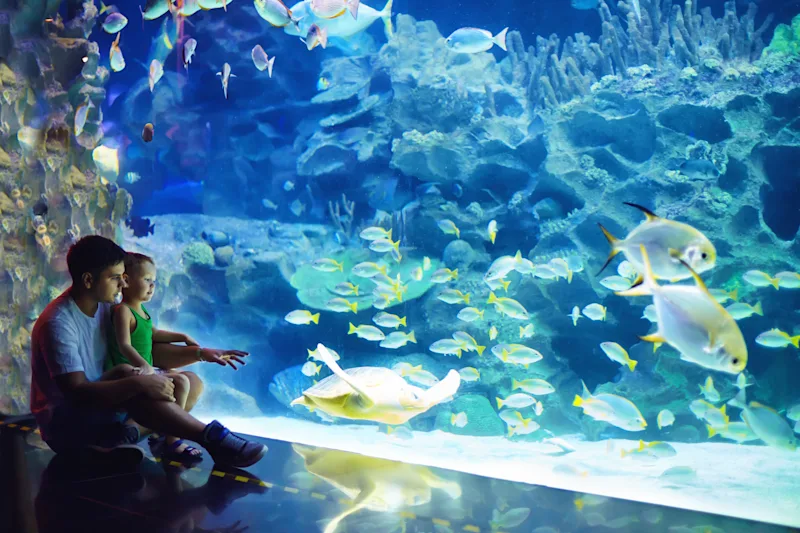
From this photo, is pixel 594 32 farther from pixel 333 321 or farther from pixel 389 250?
pixel 333 321

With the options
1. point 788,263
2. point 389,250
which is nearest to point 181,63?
point 389,250

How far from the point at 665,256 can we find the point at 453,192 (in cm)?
388

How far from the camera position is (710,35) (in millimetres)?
5820

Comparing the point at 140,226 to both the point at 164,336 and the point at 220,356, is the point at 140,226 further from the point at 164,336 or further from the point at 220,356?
the point at 220,356

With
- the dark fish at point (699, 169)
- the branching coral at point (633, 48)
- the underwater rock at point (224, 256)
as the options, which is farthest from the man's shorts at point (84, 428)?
the branching coral at point (633, 48)

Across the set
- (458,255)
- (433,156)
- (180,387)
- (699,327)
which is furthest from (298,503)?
(433,156)

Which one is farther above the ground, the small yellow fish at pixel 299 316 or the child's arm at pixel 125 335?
the small yellow fish at pixel 299 316

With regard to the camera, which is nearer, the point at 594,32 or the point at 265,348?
the point at 594,32

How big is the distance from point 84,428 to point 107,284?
75 centimetres

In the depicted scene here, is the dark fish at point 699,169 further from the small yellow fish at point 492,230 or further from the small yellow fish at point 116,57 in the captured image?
the small yellow fish at point 116,57

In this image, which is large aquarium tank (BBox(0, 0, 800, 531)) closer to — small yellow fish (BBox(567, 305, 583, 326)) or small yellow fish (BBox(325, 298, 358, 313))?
small yellow fish (BBox(567, 305, 583, 326))

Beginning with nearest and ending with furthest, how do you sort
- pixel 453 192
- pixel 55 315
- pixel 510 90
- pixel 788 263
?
pixel 55 315
pixel 788 263
pixel 453 192
pixel 510 90

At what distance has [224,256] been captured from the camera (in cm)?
711

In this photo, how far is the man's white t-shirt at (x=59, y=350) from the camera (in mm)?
2670
